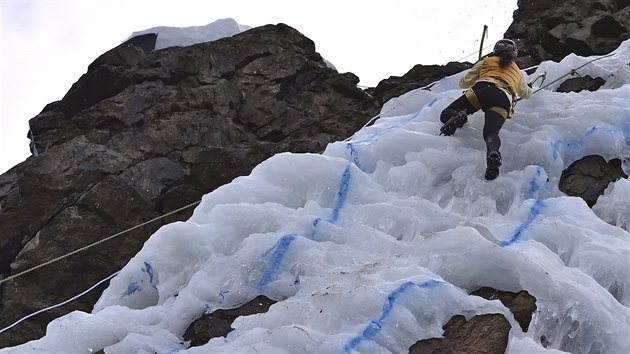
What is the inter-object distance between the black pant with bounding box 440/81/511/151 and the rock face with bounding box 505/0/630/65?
3.96 m

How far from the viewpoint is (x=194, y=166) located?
10.0 metres

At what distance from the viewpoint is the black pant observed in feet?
23.1

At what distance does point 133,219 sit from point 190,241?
12.1ft

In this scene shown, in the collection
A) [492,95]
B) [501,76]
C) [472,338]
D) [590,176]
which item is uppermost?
[501,76]

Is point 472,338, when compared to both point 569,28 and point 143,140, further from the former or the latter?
point 569,28

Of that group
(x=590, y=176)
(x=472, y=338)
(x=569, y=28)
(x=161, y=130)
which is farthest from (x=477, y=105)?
(x=161, y=130)

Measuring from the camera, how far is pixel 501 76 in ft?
25.3

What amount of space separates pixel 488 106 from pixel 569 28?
4.88 m

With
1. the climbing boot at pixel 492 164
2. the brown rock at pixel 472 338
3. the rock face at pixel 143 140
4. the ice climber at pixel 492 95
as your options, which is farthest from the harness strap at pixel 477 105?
the rock face at pixel 143 140

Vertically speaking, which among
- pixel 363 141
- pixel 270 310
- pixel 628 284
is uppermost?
pixel 363 141

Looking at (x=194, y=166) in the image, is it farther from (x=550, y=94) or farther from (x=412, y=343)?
(x=412, y=343)

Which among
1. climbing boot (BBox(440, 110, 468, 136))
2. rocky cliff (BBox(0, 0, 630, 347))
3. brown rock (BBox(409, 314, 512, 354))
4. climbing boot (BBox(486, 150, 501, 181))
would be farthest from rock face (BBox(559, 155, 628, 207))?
brown rock (BBox(409, 314, 512, 354))

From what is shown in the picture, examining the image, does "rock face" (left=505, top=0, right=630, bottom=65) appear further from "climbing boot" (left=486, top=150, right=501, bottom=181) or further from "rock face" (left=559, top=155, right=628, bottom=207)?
"climbing boot" (left=486, top=150, right=501, bottom=181)

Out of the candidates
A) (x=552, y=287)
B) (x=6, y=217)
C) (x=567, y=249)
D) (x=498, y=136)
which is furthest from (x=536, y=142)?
(x=6, y=217)
